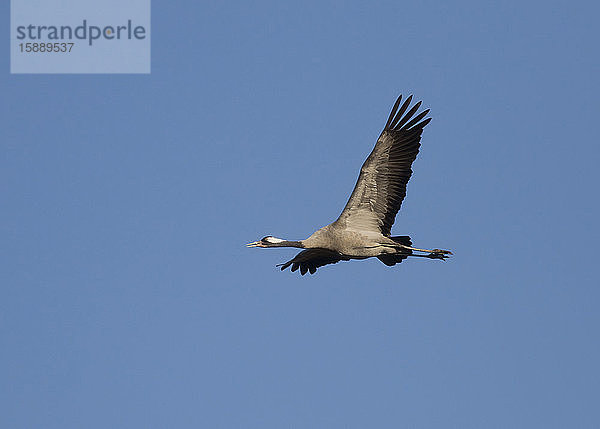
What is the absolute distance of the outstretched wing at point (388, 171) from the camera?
92.3 ft

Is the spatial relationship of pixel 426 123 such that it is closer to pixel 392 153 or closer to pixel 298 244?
pixel 392 153

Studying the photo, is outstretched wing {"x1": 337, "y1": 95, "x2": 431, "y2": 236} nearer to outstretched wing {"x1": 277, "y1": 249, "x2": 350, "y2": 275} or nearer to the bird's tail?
the bird's tail

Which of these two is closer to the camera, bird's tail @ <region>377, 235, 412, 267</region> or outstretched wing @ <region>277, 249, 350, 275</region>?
bird's tail @ <region>377, 235, 412, 267</region>

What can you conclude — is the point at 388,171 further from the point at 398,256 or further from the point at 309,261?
the point at 309,261

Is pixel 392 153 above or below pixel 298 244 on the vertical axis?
above

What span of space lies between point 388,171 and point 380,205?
3.65 feet

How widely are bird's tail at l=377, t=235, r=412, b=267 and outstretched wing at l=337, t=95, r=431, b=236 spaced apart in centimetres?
75

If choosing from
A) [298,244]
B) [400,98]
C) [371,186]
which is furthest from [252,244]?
[400,98]

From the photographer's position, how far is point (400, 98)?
2852cm

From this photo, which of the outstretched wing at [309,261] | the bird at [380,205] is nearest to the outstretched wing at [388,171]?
the bird at [380,205]

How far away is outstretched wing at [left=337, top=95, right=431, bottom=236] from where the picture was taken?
2814cm

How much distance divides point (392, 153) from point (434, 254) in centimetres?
335

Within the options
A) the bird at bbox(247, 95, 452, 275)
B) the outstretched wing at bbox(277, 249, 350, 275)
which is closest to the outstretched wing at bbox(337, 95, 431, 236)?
the bird at bbox(247, 95, 452, 275)

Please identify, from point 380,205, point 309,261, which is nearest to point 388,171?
point 380,205
